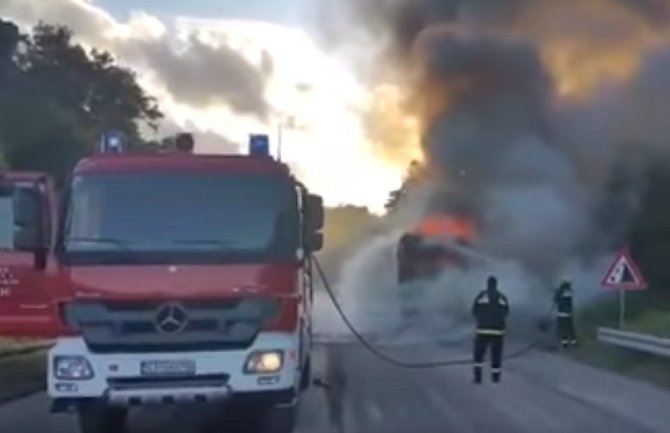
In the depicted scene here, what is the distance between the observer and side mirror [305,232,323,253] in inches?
588

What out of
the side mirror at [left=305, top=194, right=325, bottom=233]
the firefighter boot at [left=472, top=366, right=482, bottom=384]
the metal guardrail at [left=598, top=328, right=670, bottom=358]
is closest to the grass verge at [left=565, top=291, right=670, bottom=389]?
the metal guardrail at [left=598, top=328, right=670, bottom=358]

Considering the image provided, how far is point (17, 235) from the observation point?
14.9 metres

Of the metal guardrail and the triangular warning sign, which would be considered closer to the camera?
the metal guardrail

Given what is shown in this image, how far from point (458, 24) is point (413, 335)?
775cm

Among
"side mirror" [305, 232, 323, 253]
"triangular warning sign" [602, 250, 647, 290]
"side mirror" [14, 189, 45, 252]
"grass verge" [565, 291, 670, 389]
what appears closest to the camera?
"side mirror" [14, 189, 45, 252]

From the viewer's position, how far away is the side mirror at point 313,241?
14.9m

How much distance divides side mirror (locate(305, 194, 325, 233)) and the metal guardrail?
10.5 meters

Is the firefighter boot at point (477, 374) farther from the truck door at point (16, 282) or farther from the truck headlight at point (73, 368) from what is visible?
the truck headlight at point (73, 368)

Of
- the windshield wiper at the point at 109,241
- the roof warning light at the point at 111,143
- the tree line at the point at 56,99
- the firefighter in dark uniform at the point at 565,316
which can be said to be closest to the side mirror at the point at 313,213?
the windshield wiper at the point at 109,241

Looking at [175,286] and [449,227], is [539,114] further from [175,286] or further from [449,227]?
[175,286]

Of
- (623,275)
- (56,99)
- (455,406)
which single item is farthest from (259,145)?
(56,99)

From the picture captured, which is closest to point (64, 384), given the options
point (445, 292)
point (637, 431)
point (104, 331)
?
point (104, 331)

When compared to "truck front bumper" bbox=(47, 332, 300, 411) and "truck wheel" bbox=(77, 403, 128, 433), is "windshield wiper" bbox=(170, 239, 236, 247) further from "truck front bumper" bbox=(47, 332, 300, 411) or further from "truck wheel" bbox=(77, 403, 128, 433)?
"truck wheel" bbox=(77, 403, 128, 433)

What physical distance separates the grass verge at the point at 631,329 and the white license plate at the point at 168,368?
36.1 ft
